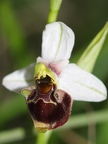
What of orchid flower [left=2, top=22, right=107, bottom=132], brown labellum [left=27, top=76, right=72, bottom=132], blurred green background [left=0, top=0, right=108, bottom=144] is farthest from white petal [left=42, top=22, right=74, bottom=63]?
blurred green background [left=0, top=0, right=108, bottom=144]

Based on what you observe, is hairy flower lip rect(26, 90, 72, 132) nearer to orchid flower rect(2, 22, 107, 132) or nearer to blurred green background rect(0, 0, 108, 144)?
orchid flower rect(2, 22, 107, 132)

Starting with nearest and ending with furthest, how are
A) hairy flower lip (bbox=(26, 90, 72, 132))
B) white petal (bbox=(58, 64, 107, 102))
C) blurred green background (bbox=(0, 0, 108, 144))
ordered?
hairy flower lip (bbox=(26, 90, 72, 132)), white petal (bbox=(58, 64, 107, 102)), blurred green background (bbox=(0, 0, 108, 144))

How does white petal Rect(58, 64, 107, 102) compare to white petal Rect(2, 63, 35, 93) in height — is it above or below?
above

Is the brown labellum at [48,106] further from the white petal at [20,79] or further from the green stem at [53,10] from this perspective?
the green stem at [53,10]

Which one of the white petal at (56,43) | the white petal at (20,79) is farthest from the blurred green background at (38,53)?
the white petal at (56,43)

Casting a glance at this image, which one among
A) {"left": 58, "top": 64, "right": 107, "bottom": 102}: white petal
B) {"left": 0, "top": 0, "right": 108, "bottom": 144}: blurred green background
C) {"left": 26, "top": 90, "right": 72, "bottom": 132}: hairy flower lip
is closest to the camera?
{"left": 26, "top": 90, "right": 72, "bottom": 132}: hairy flower lip

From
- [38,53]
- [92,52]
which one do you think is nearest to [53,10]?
[92,52]

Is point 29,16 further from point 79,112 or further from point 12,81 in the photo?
point 12,81
